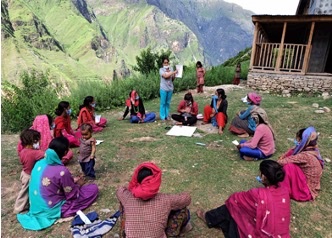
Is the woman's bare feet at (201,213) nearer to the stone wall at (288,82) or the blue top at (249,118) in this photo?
the blue top at (249,118)

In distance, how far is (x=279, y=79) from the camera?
448 inches

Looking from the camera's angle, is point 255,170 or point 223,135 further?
point 223,135

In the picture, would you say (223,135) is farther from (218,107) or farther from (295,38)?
(295,38)

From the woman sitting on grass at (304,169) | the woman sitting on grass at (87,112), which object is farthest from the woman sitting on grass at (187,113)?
the woman sitting on grass at (304,169)

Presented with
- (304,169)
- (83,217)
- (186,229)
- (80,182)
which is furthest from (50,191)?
(304,169)

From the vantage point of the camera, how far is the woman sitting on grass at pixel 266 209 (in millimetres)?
2643

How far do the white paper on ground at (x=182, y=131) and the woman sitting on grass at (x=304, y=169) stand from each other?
285 centimetres

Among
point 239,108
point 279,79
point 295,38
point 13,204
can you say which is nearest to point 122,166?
point 13,204

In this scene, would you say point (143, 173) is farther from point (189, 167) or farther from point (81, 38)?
point (81, 38)

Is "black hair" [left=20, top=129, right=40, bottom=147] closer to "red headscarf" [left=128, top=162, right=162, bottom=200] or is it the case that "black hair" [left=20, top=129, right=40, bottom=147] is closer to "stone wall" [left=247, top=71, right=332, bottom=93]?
"red headscarf" [left=128, top=162, right=162, bottom=200]

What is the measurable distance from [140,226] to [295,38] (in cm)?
1730

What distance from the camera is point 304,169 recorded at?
3645mm

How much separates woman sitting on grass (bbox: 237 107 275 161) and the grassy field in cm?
16

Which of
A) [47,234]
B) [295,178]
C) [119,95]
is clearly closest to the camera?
[47,234]
